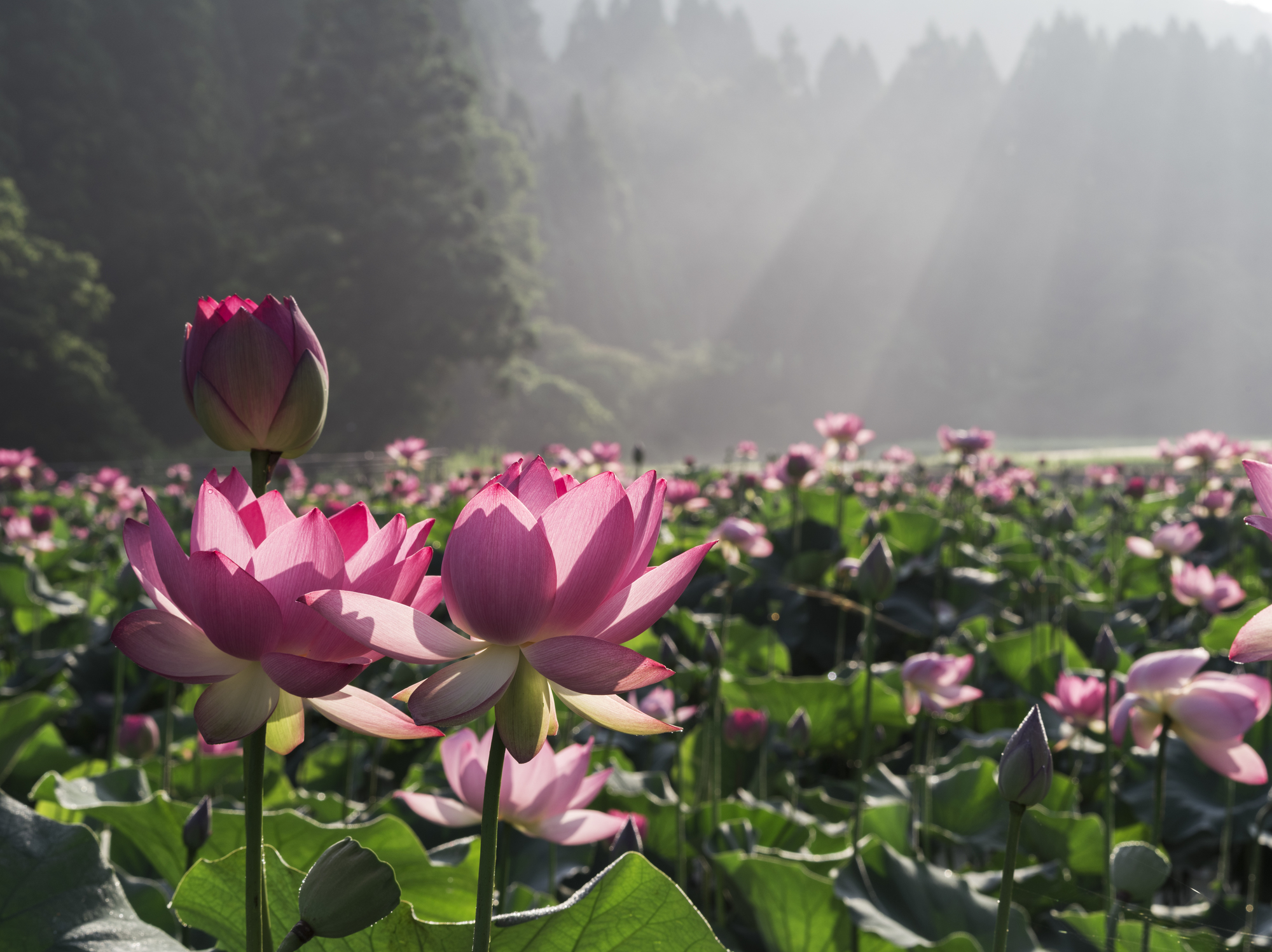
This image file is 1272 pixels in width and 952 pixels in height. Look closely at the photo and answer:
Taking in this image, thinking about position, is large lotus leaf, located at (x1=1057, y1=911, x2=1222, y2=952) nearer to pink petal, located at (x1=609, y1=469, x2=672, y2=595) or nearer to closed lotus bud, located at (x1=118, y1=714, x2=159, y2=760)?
pink petal, located at (x1=609, y1=469, x2=672, y2=595)

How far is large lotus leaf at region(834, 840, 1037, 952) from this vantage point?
0.86 metres

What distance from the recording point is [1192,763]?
1484 mm

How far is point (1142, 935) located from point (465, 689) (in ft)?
2.38

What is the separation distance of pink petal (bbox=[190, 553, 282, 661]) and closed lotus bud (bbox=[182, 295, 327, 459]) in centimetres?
10

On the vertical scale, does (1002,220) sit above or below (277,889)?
above

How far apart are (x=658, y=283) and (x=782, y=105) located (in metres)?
21.4

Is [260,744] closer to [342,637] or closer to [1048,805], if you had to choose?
[342,637]

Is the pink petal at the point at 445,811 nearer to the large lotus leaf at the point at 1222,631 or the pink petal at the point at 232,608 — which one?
the pink petal at the point at 232,608

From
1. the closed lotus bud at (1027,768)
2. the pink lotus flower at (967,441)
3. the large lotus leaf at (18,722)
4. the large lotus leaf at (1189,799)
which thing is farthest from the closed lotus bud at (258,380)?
the pink lotus flower at (967,441)

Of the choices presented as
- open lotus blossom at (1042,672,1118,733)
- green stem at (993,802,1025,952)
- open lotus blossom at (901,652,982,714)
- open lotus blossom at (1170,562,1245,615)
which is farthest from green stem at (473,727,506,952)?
open lotus blossom at (1170,562,1245,615)

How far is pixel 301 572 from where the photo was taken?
31 centimetres

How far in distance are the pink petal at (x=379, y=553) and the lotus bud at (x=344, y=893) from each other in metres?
0.09

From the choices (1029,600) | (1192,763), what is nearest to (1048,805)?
(1192,763)

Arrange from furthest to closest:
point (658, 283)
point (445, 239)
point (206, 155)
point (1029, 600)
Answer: point (658, 283), point (206, 155), point (445, 239), point (1029, 600)
